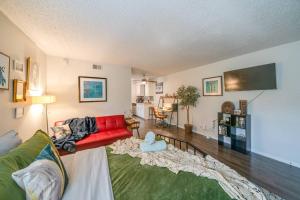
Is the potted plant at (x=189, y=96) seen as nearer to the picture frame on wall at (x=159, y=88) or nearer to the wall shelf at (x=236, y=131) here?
the wall shelf at (x=236, y=131)

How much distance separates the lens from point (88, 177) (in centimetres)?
123

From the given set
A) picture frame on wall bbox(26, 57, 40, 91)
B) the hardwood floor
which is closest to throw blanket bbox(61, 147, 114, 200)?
picture frame on wall bbox(26, 57, 40, 91)

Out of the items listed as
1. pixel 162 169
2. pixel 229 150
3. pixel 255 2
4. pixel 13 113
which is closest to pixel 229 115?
pixel 229 150

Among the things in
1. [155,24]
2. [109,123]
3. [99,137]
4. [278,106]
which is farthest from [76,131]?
[278,106]

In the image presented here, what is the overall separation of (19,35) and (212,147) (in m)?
4.48

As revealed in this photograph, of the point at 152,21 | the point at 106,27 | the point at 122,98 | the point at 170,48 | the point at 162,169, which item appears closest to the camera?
the point at 162,169

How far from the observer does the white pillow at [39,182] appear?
806 millimetres

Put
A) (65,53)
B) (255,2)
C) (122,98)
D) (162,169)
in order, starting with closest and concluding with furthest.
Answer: (162,169) < (255,2) < (65,53) < (122,98)

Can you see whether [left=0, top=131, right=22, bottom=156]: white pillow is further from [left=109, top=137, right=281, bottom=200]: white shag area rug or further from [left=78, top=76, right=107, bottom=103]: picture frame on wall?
[left=78, top=76, right=107, bottom=103]: picture frame on wall

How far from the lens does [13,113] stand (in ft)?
6.24

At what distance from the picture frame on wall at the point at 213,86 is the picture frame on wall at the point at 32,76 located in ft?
14.6

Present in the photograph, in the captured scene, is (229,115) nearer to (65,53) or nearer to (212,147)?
(212,147)

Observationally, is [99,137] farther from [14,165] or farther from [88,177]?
[14,165]

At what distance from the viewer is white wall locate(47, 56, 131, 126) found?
348cm
